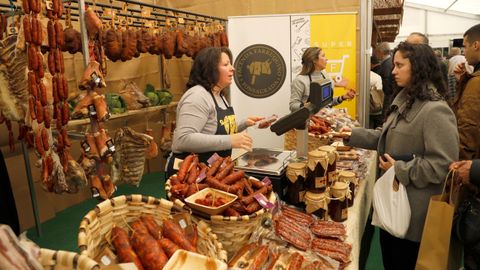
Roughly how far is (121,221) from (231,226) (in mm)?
368

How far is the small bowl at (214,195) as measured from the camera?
1234 millimetres

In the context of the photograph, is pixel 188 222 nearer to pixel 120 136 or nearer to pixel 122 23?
pixel 120 136

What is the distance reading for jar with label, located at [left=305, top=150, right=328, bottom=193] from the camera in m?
1.66

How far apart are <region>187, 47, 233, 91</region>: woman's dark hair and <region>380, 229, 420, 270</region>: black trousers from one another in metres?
1.36

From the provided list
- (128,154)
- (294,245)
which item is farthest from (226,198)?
(128,154)

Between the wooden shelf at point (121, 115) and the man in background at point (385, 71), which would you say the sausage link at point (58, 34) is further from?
the man in background at point (385, 71)

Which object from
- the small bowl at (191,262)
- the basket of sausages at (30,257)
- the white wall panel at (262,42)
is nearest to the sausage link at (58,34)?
the basket of sausages at (30,257)

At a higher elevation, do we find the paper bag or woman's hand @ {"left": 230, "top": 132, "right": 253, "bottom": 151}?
woman's hand @ {"left": 230, "top": 132, "right": 253, "bottom": 151}

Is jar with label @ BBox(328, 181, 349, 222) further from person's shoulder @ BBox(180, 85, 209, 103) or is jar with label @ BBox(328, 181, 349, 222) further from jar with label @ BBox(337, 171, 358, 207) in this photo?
person's shoulder @ BBox(180, 85, 209, 103)

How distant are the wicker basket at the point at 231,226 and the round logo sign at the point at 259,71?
10.0 ft

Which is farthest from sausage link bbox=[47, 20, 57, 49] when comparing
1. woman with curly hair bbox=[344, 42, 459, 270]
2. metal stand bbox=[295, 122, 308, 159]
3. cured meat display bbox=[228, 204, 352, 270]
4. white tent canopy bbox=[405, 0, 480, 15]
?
white tent canopy bbox=[405, 0, 480, 15]

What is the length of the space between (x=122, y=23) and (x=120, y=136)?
95cm

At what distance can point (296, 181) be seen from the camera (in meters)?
1.70

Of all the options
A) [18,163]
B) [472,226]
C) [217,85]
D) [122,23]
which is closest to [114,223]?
[217,85]
